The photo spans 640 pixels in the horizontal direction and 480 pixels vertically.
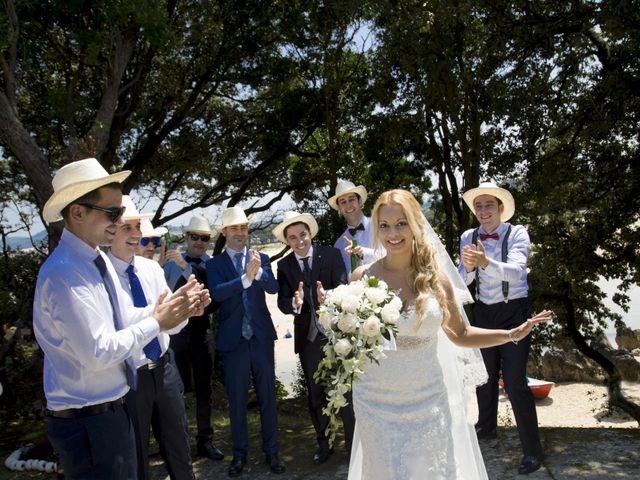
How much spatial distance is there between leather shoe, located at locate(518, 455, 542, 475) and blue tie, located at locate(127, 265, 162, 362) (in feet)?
11.6

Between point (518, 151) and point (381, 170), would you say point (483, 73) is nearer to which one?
point (518, 151)

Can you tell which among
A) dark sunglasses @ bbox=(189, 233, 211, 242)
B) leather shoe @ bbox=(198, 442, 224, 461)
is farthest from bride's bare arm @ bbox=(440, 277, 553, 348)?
dark sunglasses @ bbox=(189, 233, 211, 242)

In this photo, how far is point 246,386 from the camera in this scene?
6.00m

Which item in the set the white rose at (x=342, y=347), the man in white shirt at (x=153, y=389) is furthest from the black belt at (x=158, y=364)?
the white rose at (x=342, y=347)

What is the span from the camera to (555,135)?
39.2ft

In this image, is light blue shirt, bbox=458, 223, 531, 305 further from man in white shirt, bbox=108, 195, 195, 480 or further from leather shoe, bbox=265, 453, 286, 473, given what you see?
man in white shirt, bbox=108, 195, 195, 480

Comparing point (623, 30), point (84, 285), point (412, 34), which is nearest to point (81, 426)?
point (84, 285)

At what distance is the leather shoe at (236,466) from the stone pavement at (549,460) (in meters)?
0.09

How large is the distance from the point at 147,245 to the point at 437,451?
3659 mm

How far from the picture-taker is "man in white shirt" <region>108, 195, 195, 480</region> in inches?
174

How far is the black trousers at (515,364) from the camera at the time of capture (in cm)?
544

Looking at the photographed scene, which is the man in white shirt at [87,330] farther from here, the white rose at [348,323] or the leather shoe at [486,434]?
the leather shoe at [486,434]

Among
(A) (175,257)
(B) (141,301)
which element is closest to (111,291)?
(B) (141,301)

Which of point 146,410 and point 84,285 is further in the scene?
point 146,410
